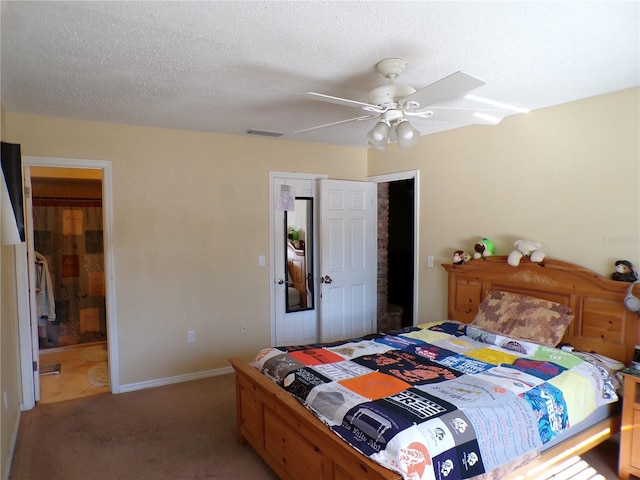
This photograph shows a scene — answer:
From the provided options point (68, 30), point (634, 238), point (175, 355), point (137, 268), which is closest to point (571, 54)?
point (634, 238)

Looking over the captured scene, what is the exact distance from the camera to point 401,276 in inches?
228

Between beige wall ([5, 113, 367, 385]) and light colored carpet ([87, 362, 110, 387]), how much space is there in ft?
1.25

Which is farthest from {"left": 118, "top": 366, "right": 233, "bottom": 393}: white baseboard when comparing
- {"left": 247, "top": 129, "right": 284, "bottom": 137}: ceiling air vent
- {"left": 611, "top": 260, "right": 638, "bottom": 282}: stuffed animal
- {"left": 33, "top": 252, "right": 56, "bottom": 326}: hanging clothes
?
{"left": 611, "top": 260, "right": 638, "bottom": 282}: stuffed animal

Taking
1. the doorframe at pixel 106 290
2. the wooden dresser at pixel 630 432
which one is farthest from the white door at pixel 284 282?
the wooden dresser at pixel 630 432

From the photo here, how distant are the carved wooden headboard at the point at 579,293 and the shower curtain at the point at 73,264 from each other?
4568 millimetres

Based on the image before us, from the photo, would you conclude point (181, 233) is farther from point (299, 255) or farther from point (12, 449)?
point (12, 449)

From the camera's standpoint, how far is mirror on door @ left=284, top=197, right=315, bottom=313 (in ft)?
14.9

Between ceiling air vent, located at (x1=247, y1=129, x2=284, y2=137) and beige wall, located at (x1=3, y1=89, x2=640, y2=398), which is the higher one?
ceiling air vent, located at (x1=247, y1=129, x2=284, y2=137)

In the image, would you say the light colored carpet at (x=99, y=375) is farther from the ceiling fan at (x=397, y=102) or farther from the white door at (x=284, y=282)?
the ceiling fan at (x=397, y=102)

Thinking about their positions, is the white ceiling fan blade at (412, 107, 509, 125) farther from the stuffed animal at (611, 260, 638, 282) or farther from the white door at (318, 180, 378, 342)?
the white door at (318, 180, 378, 342)

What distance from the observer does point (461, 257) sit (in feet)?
12.2

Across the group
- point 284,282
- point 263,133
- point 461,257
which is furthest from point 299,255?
point 461,257

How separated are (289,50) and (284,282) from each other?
2.81 meters

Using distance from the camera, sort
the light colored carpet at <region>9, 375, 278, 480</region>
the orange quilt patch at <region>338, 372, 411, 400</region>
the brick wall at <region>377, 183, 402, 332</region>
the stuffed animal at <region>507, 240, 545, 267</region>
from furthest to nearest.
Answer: the brick wall at <region>377, 183, 402, 332</region>, the stuffed animal at <region>507, 240, 545, 267</region>, the light colored carpet at <region>9, 375, 278, 480</region>, the orange quilt patch at <region>338, 372, 411, 400</region>
